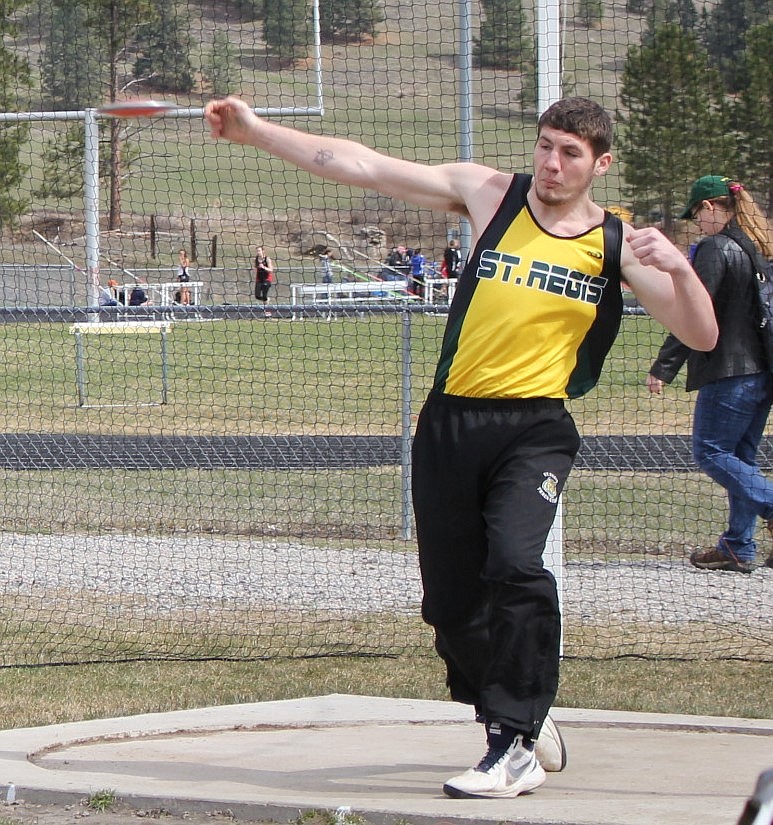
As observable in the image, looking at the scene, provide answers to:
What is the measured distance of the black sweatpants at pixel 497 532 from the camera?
4.17 metres

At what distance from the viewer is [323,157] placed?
14.5 feet

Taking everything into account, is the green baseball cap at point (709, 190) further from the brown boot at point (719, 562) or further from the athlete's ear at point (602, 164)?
the athlete's ear at point (602, 164)

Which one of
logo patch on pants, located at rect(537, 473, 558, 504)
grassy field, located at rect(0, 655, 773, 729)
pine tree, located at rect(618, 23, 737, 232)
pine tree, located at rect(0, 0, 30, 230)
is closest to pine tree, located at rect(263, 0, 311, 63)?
pine tree, located at rect(618, 23, 737, 232)

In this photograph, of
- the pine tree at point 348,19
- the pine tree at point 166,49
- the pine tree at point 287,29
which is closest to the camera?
the pine tree at point 348,19

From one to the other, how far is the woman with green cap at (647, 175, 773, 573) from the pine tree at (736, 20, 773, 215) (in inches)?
97.8

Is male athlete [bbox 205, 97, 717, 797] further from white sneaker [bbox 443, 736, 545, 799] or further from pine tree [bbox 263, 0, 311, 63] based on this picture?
pine tree [bbox 263, 0, 311, 63]

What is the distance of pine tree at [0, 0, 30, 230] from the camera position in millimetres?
12273

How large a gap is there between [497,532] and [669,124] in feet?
22.3

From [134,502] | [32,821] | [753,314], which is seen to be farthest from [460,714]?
[134,502]

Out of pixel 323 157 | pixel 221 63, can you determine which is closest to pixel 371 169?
pixel 323 157

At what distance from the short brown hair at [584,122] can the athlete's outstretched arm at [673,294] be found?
28 centimetres

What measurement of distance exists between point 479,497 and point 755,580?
4.54 m

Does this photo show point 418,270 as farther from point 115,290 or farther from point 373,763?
point 373,763

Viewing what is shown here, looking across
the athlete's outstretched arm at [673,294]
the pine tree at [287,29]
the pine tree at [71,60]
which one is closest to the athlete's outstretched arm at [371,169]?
the athlete's outstretched arm at [673,294]
